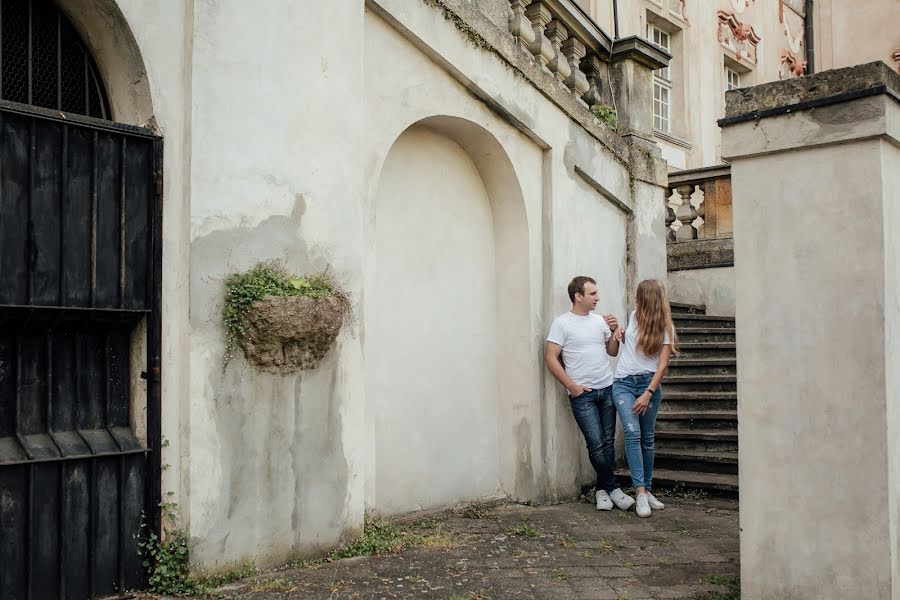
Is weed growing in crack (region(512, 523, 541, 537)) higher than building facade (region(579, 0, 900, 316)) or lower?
lower

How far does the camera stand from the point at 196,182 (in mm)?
4699

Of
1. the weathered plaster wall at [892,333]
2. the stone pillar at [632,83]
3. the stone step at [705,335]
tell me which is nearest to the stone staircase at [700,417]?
the stone step at [705,335]

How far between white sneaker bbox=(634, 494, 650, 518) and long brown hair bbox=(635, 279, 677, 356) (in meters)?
1.11

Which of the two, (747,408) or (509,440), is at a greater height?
(747,408)

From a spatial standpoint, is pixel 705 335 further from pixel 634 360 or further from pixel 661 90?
pixel 661 90

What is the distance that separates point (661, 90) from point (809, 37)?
21.6 ft

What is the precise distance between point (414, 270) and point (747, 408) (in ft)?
9.77

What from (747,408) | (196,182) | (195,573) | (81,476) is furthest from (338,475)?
(747,408)

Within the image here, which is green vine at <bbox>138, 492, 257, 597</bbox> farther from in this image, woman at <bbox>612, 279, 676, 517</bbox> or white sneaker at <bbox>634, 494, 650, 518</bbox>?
woman at <bbox>612, 279, 676, 517</bbox>

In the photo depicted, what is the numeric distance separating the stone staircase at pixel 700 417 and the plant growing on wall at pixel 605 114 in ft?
7.72

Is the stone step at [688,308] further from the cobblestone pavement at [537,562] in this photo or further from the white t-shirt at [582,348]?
the cobblestone pavement at [537,562]

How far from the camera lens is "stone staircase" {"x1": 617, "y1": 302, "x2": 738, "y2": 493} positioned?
24.7 ft

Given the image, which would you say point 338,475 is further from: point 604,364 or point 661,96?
point 661,96

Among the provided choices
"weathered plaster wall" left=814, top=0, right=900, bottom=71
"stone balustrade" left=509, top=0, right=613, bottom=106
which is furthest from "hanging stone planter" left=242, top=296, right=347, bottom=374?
"weathered plaster wall" left=814, top=0, right=900, bottom=71
